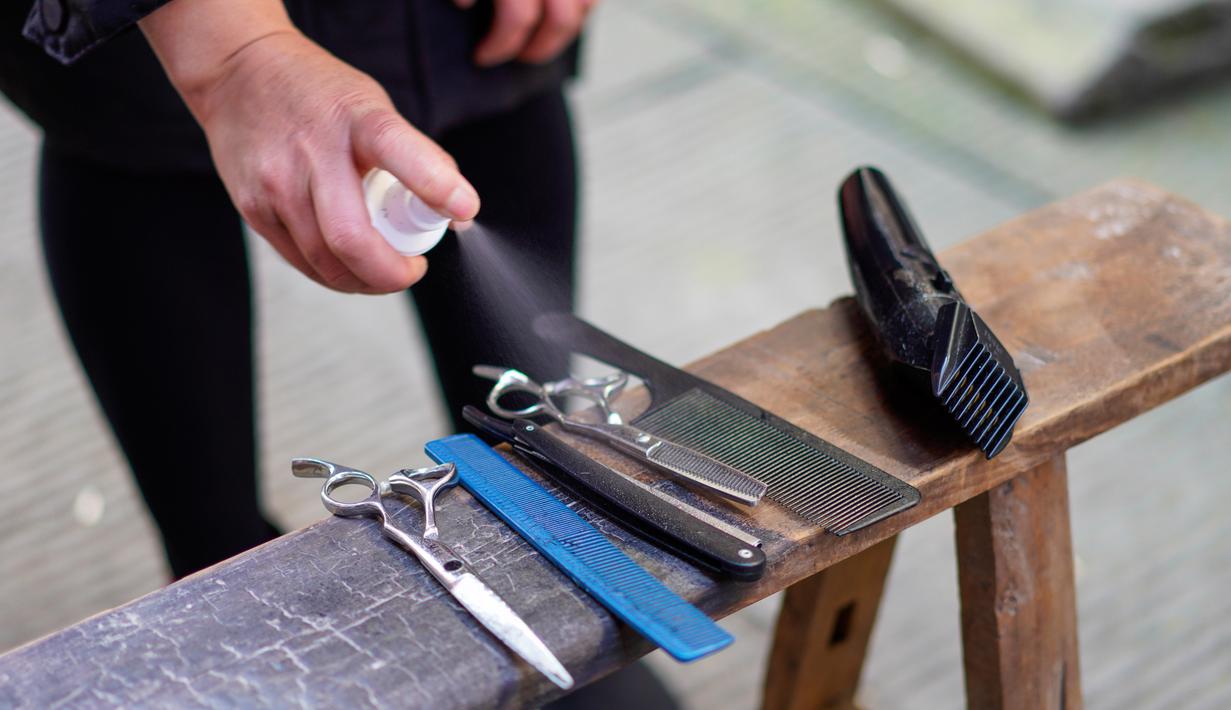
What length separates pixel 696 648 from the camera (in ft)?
1.90

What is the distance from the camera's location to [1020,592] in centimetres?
85

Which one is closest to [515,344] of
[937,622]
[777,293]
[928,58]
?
[937,622]

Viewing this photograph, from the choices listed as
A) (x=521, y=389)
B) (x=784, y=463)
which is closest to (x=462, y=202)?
(x=521, y=389)

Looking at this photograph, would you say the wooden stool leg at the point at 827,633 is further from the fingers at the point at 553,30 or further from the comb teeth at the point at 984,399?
the fingers at the point at 553,30

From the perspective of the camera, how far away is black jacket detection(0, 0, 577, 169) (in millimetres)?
966

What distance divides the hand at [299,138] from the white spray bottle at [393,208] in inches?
0.4

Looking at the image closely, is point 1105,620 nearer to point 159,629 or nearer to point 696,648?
point 696,648

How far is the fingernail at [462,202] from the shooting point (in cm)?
71

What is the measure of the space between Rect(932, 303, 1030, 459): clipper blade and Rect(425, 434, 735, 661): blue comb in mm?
202

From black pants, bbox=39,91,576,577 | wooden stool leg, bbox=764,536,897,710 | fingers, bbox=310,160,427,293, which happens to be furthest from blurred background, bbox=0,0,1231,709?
fingers, bbox=310,160,427,293

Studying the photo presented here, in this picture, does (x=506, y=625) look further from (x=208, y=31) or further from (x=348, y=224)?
(x=208, y=31)

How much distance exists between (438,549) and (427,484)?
0.05 metres

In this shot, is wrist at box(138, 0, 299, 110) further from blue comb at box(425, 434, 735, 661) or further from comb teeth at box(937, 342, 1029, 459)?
comb teeth at box(937, 342, 1029, 459)

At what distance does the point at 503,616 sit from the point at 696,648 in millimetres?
101
